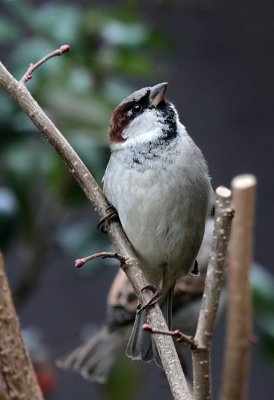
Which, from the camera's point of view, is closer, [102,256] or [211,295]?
[211,295]

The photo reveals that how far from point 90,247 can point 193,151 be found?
2.17 ft

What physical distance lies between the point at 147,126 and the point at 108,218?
0.65 ft

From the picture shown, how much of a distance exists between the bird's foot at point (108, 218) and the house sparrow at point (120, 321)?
1.37 feet

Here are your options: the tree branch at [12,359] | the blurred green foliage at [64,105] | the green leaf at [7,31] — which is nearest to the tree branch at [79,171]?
the tree branch at [12,359]

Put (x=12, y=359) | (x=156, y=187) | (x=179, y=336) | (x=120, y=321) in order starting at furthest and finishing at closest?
(x=120, y=321), (x=156, y=187), (x=12, y=359), (x=179, y=336)

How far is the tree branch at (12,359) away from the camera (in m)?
1.23

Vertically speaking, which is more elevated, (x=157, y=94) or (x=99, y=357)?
(x=157, y=94)

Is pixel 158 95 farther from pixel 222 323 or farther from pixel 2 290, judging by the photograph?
pixel 222 323

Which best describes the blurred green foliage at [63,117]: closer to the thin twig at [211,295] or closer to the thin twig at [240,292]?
Result: the thin twig at [240,292]

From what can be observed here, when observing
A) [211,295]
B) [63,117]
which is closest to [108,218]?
[211,295]

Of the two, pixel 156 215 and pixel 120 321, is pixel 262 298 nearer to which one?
pixel 120 321

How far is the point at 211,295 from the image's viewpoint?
97cm

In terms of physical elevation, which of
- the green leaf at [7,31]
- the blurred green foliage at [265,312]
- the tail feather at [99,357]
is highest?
the green leaf at [7,31]

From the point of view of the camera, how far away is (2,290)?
1.24m
